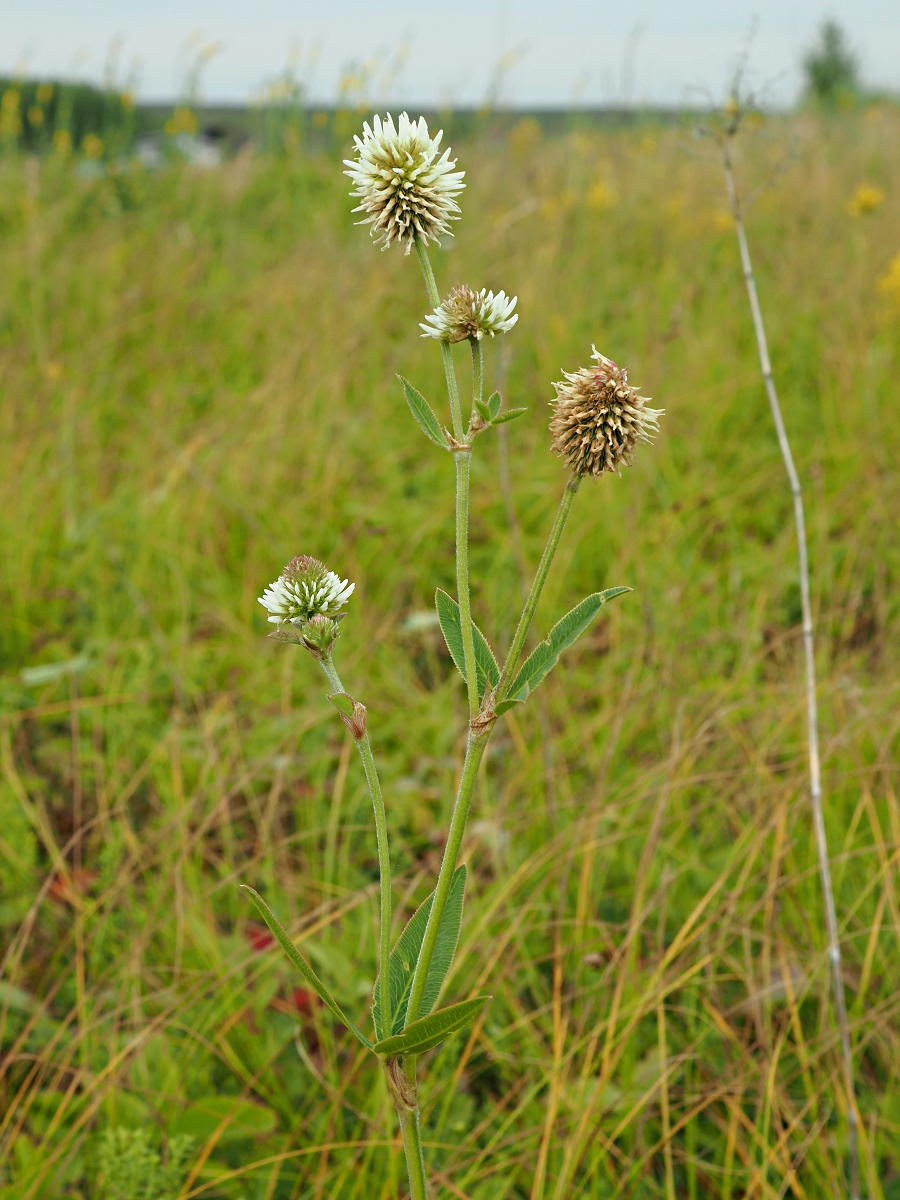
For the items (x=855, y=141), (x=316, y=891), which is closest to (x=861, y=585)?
(x=316, y=891)

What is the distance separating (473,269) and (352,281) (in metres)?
0.65

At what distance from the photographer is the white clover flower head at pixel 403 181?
940 millimetres

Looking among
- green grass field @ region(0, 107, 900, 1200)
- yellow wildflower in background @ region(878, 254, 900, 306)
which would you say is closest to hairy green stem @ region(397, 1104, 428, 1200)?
green grass field @ region(0, 107, 900, 1200)

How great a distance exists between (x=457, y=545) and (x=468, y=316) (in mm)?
205

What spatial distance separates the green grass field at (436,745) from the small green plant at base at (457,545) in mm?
697

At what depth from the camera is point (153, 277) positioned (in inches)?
227

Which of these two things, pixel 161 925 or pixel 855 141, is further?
pixel 855 141

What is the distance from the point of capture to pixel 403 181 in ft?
3.10

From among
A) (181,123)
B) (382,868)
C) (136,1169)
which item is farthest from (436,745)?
(181,123)

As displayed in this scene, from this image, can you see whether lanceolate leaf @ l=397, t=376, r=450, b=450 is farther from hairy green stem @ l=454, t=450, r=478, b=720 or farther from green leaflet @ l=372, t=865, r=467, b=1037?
green leaflet @ l=372, t=865, r=467, b=1037

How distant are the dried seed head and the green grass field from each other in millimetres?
1095

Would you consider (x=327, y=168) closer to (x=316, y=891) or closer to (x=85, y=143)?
(x=85, y=143)

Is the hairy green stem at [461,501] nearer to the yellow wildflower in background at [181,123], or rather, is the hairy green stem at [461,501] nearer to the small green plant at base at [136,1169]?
the small green plant at base at [136,1169]

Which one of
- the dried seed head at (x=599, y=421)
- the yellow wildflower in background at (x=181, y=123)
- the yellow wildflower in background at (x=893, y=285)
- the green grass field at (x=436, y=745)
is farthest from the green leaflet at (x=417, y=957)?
the yellow wildflower in background at (x=181, y=123)
